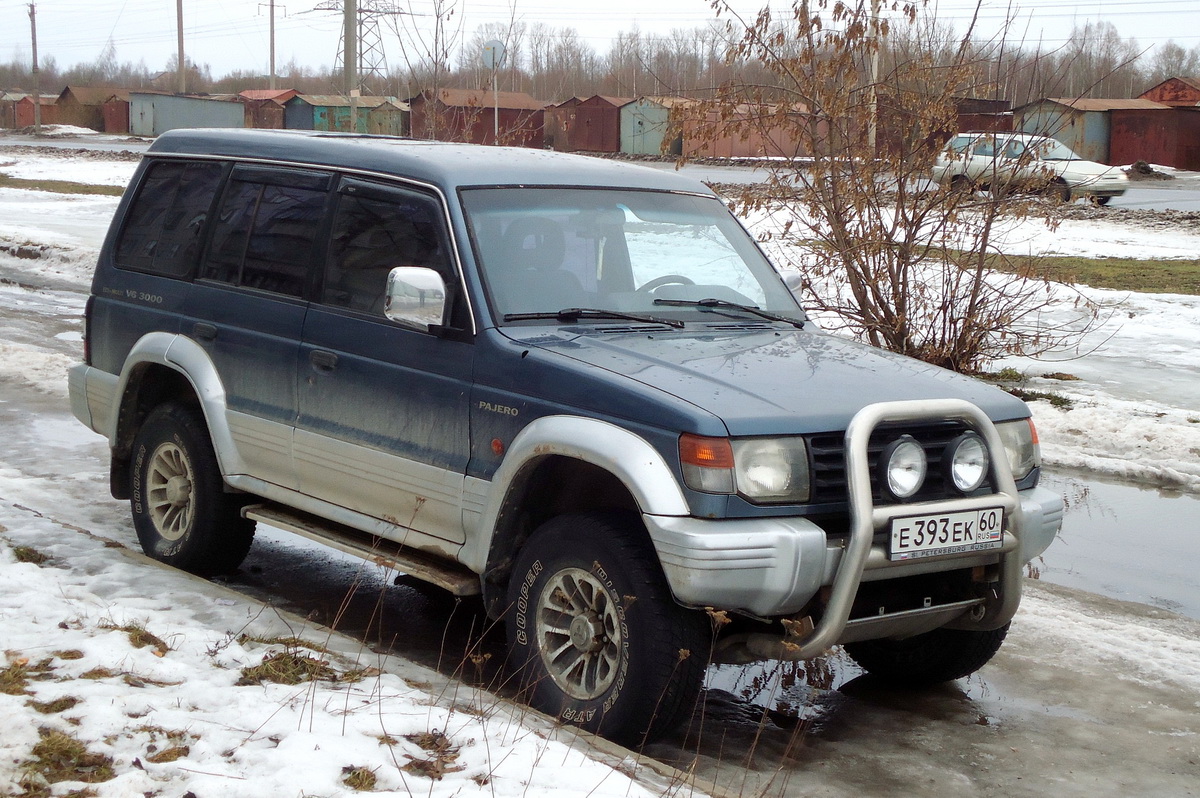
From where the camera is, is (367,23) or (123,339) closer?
(123,339)

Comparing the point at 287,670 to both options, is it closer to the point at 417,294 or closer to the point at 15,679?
the point at 15,679

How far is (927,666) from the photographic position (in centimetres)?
500

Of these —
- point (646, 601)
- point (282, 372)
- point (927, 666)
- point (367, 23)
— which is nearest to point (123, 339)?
point (282, 372)

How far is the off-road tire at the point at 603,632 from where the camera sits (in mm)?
3979

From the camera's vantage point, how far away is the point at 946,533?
4039mm

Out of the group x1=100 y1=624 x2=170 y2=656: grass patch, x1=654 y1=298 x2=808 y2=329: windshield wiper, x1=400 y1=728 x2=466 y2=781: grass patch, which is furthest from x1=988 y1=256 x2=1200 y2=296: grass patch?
x1=400 y1=728 x2=466 y2=781: grass patch

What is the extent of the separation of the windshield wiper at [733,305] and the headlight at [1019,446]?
1.03 m

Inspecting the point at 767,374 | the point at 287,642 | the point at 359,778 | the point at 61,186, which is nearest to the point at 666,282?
the point at 767,374

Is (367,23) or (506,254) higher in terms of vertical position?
(367,23)

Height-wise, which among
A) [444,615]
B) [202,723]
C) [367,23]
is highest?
[367,23]

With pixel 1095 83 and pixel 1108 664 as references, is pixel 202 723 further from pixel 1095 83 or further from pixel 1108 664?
pixel 1095 83

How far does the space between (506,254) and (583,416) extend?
944mm

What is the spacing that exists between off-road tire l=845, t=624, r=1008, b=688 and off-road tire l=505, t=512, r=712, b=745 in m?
1.25

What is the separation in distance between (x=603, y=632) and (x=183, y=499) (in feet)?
8.48
